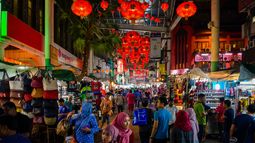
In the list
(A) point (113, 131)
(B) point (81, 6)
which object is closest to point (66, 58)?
(B) point (81, 6)

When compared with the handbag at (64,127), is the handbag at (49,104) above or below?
above

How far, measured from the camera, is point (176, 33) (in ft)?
111

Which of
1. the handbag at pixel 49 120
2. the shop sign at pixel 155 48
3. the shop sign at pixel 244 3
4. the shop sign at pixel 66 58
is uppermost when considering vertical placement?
the shop sign at pixel 244 3

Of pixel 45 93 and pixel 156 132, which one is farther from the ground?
pixel 45 93

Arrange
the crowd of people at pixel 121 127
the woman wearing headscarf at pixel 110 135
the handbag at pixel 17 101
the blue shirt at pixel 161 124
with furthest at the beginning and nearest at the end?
the handbag at pixel 17 101 < the blue shirt at pixel 161 124 < the woman wearing headscarf at pixel 110 135 < the crowd of people at pixel 121 127

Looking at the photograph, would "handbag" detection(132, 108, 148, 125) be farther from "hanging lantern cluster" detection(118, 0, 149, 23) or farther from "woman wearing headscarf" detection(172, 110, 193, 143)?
"hanging lantern cluster" detection(118, 0, 149, 23)

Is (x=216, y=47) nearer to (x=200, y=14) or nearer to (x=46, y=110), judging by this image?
(x=200, y=14)

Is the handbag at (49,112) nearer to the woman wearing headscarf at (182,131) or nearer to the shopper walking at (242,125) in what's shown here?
the woman wearing headscarf at (182,131)

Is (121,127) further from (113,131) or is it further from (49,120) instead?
(49,120)

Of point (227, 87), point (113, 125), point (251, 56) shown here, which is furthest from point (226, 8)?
point (113, 125)

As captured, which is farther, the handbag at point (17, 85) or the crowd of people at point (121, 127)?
the handbag at point (17, 85)

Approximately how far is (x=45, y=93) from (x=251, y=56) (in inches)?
483

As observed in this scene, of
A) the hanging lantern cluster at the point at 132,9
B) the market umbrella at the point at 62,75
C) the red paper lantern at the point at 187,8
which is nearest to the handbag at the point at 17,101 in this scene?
the market umbrella at the point at 62,75

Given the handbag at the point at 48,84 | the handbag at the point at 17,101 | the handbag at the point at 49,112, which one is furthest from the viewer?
the handbag at the point at 17,101
